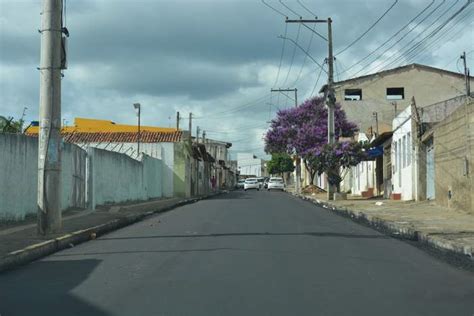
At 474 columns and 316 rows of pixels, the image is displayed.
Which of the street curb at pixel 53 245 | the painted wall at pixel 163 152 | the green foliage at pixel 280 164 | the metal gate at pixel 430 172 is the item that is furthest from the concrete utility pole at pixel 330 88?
the green foliage at pixel 280 164

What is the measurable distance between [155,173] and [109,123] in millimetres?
26168

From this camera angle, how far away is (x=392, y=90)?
55.2 m

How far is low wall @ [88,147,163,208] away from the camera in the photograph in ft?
75.1

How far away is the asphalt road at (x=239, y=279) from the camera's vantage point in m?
6.51

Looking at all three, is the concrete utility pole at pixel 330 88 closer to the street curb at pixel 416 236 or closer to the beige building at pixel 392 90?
the street curb at pixel 416 236

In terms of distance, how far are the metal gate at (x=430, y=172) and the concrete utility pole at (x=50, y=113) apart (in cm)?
1636

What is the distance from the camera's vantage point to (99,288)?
758cm

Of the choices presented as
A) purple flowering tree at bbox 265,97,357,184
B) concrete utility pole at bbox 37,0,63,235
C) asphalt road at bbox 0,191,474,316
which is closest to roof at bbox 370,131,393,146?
purple flowering tree at bbox 265,97,357,184

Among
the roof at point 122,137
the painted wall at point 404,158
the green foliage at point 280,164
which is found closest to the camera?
the painted wall at point 404,158

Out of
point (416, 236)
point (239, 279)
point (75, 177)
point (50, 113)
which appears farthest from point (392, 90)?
point (239, 279)

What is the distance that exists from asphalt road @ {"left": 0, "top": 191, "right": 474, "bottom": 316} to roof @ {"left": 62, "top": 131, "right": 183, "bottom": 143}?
3076cm

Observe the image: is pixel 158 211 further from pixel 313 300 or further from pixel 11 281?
pixel 313 300

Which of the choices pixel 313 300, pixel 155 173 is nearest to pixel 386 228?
pixel 313 300

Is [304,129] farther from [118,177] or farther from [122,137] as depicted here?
[118,177]
